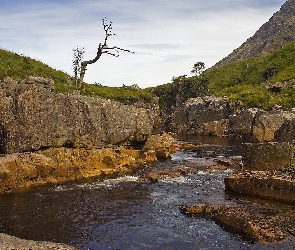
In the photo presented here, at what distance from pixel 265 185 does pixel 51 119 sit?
17051 millimetres

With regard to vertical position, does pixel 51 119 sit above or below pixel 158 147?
above

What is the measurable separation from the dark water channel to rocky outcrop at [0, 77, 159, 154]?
4.42 metres

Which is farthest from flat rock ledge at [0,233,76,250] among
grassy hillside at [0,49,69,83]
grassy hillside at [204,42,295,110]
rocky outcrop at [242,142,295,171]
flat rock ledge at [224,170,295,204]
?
grassy hillside at [204,42,295,110]

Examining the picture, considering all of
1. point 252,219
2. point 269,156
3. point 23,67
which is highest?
point 23,67

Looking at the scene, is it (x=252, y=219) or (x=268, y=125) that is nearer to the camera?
(x=252, y=219)

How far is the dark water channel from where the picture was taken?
52.2 feet

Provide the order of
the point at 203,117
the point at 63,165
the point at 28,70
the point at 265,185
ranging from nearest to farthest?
the point at 265,185 < the point at 63,165 < the point at 28,70 < the point at 203,117

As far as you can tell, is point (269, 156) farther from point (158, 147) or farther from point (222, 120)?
point (222, 120)

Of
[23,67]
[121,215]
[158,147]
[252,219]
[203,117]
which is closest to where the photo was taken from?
[252,219]

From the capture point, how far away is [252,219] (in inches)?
685

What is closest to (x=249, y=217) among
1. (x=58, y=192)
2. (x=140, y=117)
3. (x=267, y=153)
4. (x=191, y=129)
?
(x=267, y=153)

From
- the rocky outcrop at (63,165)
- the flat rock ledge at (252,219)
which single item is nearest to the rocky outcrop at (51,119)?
the rocky outcrop at (63,165)

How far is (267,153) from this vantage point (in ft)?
87.0

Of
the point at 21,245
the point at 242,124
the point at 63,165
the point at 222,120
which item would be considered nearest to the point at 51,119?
the point at 63,165
